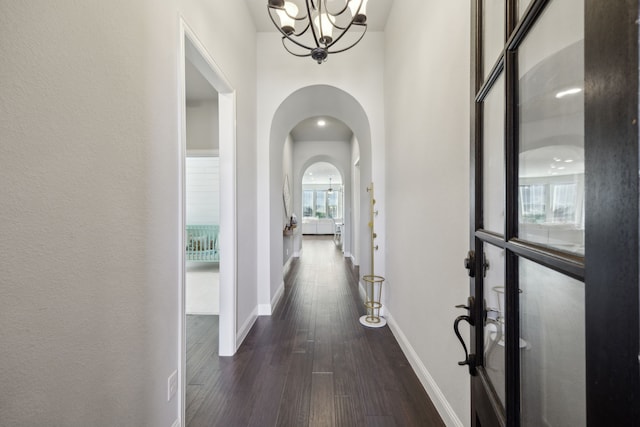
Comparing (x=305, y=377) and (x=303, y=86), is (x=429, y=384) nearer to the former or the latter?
(x=305, y=377)

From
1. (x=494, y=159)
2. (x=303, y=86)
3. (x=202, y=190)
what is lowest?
(x=494, y=159)

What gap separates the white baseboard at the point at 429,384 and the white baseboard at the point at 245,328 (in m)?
1.48

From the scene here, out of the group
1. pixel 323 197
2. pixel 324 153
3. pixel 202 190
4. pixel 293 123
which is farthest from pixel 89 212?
pixel 323 197

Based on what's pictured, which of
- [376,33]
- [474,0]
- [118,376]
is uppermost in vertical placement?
[376,33]

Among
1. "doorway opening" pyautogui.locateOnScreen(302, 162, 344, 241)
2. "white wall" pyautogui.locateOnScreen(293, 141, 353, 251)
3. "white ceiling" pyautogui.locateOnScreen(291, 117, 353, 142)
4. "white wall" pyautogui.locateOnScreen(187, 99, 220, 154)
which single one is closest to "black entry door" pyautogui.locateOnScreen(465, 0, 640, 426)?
"white wall" pyautogui.locateOnScreen(187, 99, 220, 154)

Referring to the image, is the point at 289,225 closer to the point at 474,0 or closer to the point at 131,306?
the point at 131,306

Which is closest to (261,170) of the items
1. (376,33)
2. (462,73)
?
(376,33)

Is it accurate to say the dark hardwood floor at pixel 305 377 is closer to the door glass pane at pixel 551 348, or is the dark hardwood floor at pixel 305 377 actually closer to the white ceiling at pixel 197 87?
the door glass pane at pixel 551 348

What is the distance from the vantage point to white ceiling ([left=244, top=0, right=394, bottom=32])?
106 inches

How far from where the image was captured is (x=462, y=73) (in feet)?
4.52

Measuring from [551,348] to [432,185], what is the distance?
1351mm

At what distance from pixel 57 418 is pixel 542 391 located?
4.19ft

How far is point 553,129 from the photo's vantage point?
1.64 ft

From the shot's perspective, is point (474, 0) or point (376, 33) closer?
point (474, 0)
